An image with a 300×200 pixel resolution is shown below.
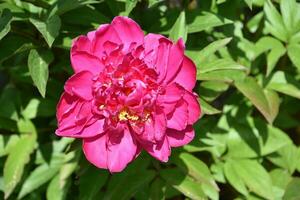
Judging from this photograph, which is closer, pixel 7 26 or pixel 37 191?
pixel 7 26

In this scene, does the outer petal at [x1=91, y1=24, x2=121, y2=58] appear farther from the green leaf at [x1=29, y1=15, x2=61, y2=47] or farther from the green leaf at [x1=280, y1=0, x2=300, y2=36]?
the green leaf at [x1=280, y1=0, x2=300, y2=36]

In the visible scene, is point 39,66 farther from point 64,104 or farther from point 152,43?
point 152,43

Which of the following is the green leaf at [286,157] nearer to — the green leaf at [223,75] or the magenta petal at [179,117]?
the green leaf at [223,75]

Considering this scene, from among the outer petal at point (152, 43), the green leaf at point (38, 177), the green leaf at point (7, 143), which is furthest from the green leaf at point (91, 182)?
the outer petal at point (152, 43)

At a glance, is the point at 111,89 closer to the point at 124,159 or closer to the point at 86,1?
the point at 124,159

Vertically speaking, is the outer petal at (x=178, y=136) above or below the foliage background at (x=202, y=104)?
above

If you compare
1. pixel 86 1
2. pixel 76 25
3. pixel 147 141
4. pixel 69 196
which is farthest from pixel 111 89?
pixel 69 196

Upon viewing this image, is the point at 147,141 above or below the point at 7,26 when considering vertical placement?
below
